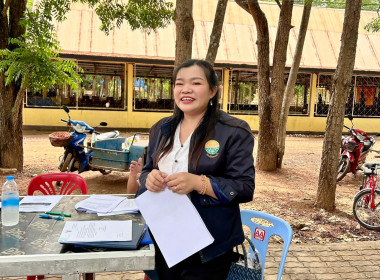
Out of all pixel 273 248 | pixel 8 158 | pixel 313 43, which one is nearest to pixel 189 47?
pixel 273 248

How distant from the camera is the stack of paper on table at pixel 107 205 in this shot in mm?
2346

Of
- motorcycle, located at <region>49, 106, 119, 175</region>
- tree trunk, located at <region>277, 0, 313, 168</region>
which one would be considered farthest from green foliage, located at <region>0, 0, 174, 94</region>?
tree trunk, located at <region>277, 0, 313, 168</region>

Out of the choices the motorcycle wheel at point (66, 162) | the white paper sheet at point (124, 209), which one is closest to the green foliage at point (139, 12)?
the motorcycle wheel at point (66, 162)

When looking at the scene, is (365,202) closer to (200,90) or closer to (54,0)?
(200,90)

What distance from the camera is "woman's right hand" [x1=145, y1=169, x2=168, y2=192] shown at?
1800 millimetres

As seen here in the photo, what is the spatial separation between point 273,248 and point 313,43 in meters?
15.8

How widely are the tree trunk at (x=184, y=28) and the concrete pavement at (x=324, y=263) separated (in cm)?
255

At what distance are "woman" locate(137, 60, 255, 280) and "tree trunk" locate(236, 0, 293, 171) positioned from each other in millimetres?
6591

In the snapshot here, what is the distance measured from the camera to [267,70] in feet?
27.7

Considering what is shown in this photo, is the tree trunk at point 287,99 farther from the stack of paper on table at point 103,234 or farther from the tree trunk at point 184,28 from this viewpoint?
the stack of paper on table at point 103,234

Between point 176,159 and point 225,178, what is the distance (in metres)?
0.29

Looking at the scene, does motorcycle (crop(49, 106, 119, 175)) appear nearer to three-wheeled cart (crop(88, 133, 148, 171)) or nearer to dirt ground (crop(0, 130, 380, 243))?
three-wheeled cart (crop(88, 133, 148, 171))

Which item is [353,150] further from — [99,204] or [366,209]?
[99,204]

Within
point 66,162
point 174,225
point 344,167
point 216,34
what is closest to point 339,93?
point 216,34
